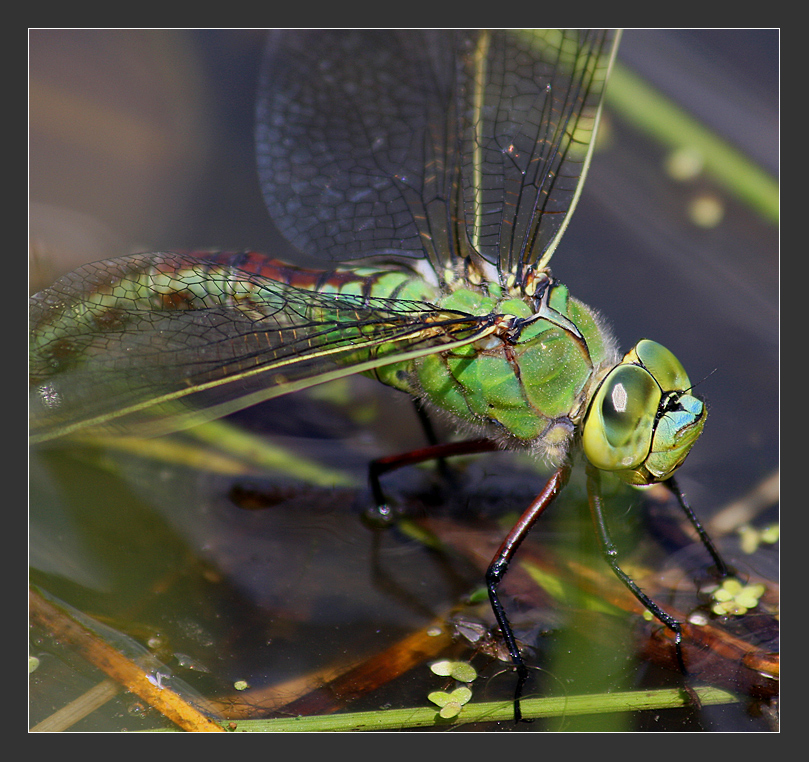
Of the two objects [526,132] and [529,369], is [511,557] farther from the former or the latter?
[526,132]

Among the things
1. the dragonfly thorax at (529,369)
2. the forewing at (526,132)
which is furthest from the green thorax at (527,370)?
the forewing at (526,132)

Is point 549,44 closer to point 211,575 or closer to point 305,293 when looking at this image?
point 305,293

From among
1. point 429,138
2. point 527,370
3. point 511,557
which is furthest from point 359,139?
point 511,557

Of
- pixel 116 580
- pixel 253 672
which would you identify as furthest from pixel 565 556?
pixel 116 580

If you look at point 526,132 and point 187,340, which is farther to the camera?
point 526,132

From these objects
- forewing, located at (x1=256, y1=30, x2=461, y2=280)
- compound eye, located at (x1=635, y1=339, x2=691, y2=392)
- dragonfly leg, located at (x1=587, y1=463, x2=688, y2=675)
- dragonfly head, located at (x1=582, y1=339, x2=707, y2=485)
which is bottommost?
dragonfly leg, located at (x1=587, y1=463, x2=688, y2=675)

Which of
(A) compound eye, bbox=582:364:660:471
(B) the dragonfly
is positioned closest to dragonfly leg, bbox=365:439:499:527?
(B) the dragonfly

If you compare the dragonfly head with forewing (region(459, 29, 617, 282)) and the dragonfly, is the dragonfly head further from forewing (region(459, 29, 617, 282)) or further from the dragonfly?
forewing (region(459, 29, 617, 282))
